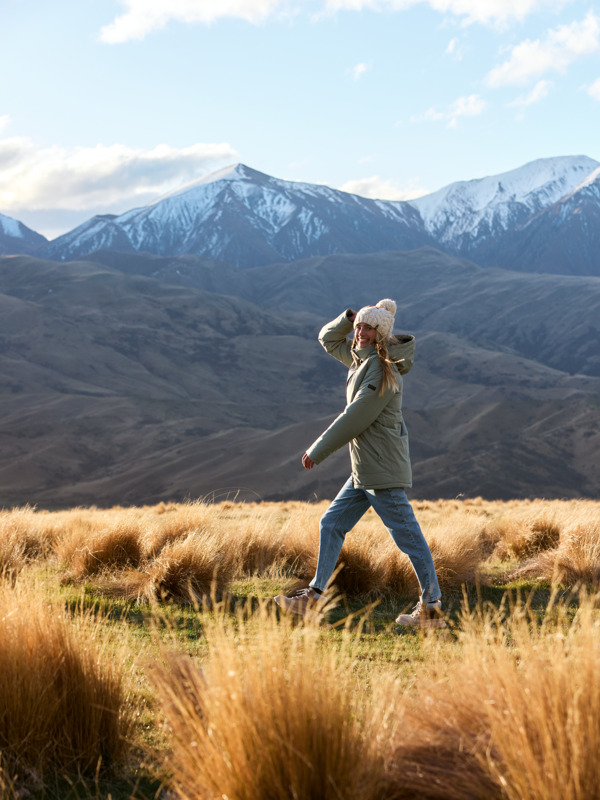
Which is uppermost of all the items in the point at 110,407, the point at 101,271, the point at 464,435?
the point at 101,271

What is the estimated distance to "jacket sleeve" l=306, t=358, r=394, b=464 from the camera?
482 centimetres

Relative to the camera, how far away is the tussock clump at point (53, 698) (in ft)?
9.40

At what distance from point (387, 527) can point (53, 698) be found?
262 cm

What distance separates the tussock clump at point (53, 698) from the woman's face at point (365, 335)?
2594 millimetres

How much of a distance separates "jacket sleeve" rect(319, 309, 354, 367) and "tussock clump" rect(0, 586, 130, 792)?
298 cm

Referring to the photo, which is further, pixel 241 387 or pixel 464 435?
pixel 241 387

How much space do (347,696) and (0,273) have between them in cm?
15834

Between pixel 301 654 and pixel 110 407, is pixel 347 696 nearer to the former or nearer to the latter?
pixel 301 654

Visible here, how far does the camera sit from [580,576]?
21.0 ft

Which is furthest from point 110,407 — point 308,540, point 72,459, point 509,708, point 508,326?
point 508,326

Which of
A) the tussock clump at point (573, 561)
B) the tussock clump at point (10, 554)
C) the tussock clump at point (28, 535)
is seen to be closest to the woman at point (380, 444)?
the tussock clump at point (573, 561)

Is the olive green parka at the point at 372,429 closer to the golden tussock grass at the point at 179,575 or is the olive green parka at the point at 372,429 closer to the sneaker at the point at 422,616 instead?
the sneaker at the point at 422,616

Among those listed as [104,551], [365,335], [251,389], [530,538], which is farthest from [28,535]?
[251,389]

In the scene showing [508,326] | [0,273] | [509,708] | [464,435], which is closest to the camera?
[509,708]
